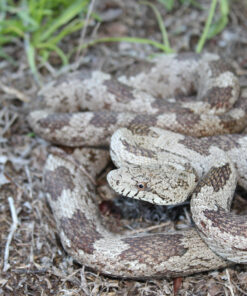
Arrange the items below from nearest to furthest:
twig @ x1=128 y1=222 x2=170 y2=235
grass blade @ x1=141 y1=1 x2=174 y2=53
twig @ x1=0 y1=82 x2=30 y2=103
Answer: twig @ x1=128 y1=222 x2=170 y2=235
twig @ x1=0 y1=82 x2=30 y2=103
grass blade @ x1=141 y1=1 x2=174 y2=53

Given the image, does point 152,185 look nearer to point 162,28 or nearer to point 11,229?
point 11,229

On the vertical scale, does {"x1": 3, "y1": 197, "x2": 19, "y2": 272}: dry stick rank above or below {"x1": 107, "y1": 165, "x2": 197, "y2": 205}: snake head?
below

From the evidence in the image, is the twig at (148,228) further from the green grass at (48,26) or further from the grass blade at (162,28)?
the grass blade at (162,28)

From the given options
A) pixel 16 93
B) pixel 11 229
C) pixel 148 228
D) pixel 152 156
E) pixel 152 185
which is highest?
pixel 16 93

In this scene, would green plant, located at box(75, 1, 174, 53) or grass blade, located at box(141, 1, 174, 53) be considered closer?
green plant, located at box(75, 1, 174, 53)

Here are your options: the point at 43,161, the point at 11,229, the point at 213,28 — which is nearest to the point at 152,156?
the point at 43,161

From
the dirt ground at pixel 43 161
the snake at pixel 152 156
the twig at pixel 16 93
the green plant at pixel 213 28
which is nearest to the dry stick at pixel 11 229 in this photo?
the dirt ground at pixel 43 161

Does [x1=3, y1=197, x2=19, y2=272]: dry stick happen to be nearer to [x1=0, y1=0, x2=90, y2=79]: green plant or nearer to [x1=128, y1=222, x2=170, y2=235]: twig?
[x1=128, y1=222, x2=170, y2=235]: twig

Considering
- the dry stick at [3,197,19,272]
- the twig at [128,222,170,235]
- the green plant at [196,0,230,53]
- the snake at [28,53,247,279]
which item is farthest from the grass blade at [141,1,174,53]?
the dry stick at [3,197,19,272]
